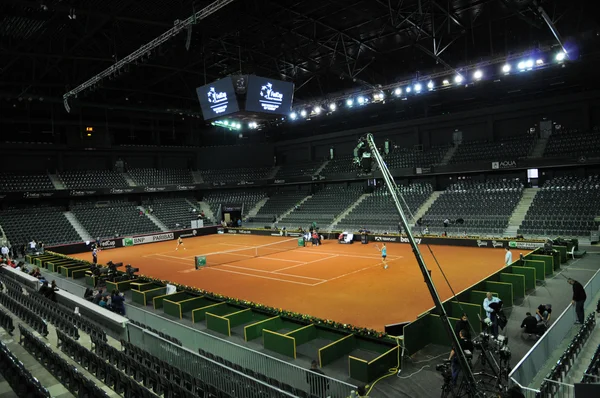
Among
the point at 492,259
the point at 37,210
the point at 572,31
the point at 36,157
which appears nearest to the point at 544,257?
the point at 492,259

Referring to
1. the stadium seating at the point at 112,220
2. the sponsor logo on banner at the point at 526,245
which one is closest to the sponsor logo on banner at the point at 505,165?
the sponsor logo on banner at the point at 526,245

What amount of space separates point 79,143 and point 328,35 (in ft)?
109

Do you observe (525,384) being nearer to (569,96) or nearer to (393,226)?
(393,226)

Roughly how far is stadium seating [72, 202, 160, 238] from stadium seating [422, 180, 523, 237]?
97.0 ft

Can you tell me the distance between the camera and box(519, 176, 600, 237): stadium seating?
26594mm

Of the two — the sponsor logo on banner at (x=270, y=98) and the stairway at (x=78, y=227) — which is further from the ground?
the sponsor logo on banner at (x=270, y=98)

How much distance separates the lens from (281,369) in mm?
9094

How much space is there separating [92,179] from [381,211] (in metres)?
32.6

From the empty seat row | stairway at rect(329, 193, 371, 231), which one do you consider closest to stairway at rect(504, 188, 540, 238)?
stairway at rect(329, 193, 371, 231)

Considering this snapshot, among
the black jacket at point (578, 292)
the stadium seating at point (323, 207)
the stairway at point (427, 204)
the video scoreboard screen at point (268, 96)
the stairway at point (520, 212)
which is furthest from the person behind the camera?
the stadium seating at point (323, 207)

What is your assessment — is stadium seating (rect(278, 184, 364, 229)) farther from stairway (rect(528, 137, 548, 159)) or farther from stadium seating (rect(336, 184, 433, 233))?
stairway (rect(528, 137, 548, 159))

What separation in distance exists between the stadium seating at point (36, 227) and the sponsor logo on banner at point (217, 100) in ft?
76.8

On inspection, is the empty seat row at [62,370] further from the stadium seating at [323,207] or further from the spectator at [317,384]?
the stadium seating at [323,207]

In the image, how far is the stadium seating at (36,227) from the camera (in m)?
35.1
